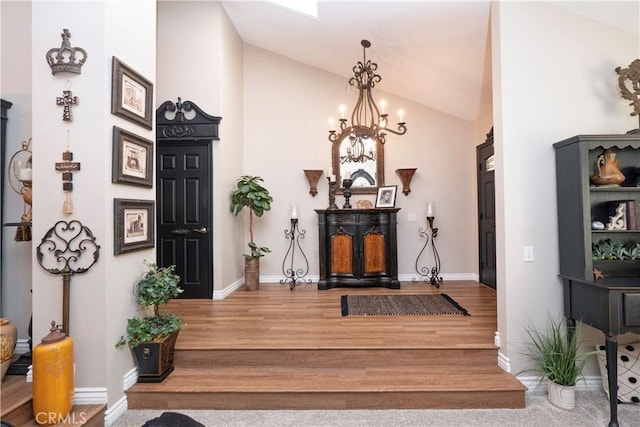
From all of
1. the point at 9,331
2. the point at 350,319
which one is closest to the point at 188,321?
the point at 9,331

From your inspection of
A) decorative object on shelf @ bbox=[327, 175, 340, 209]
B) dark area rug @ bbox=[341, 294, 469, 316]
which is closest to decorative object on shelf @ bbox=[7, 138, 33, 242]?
dark area rug @ bbox=[341, 294, 469, 316]

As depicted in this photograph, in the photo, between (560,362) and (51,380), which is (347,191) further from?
(51,380)

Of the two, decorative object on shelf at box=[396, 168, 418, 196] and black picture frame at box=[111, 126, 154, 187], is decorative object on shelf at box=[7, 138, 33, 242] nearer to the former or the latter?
black picture frame at box=[111, 126, 154, 187]

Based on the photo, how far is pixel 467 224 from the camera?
5406 millimetres

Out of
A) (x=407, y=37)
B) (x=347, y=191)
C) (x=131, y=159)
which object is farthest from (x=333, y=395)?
(x=407, y=37)

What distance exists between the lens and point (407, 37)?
390cm

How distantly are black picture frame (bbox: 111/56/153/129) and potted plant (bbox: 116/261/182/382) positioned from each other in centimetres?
120

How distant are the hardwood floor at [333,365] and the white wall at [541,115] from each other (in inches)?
15.9

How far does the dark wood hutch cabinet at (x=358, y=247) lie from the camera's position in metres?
4.96

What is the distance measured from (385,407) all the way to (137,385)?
72.9 inches

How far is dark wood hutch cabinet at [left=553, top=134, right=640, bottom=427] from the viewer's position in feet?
6.88

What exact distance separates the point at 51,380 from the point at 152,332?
0.62 meters

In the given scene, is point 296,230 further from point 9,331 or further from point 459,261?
point 9,331

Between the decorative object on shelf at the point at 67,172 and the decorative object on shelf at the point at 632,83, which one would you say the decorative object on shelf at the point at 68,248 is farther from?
the decorative object on shelf at the point at 632,83
